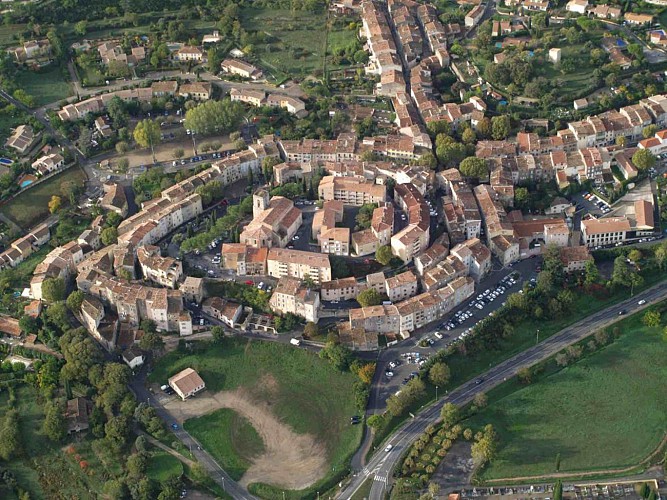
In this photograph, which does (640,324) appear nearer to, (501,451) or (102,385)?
(501,451)

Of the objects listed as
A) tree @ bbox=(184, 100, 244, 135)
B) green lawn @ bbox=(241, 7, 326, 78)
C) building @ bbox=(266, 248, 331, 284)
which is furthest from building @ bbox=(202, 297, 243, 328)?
green lawn @ bbox=(241, 7, 326, 78)

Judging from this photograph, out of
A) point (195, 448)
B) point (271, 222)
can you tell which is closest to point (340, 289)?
point (271, 222)

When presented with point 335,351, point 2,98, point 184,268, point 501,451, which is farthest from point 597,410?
point 2,98

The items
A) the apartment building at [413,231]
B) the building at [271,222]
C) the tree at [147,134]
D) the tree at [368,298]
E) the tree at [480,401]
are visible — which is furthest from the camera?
the tree at [147,134]

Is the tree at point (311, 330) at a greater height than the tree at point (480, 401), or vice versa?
the tree at point (311, 330)

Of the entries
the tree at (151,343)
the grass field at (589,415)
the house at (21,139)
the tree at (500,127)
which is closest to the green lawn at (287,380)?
the tree at (151,343)

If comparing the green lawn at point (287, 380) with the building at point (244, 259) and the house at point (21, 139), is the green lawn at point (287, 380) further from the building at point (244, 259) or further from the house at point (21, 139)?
the house at point (21, 139)

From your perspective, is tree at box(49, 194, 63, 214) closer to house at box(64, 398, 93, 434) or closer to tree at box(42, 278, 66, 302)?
tree at box(42, 278, 66, 302)

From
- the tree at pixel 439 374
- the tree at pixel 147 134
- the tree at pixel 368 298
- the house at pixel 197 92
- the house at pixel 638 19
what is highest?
the house at pixel 638 19
